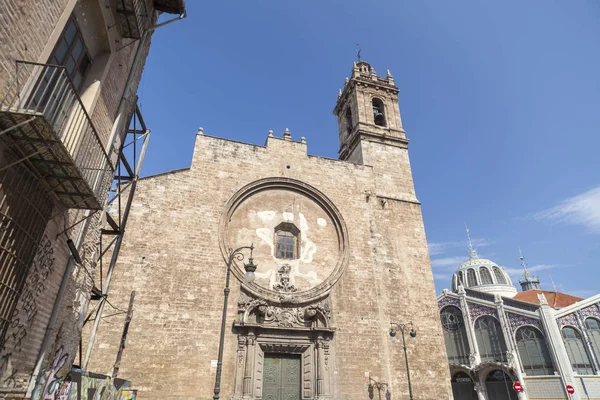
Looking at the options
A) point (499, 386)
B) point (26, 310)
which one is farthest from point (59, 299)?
point (499, 386)

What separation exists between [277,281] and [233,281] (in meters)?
1.75

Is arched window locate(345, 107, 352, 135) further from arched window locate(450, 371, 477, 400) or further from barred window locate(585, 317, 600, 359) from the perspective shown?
arched window locate(450, 371, 477, 400)

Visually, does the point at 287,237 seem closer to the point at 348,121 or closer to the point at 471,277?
the point at 348,121

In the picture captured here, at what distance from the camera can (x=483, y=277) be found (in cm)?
4259

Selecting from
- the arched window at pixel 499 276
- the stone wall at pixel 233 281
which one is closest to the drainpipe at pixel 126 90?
the stone wall at pixel 233 281

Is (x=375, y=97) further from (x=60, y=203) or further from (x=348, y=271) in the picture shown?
(x=60, y=203)

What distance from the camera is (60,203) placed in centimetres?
557

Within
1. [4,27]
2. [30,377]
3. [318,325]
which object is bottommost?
[30,377]

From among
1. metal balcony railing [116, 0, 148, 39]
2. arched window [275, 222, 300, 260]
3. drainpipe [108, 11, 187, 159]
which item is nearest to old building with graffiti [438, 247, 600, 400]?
arched window [275, 222, 300, 260]

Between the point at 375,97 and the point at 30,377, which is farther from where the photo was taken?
the point at 375,97

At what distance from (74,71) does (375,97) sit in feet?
59.9

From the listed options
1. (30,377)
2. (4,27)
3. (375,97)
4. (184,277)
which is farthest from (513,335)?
(4,27)

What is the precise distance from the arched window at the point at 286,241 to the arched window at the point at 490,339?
69.3ft

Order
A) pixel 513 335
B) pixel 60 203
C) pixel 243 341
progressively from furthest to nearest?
1. pixel 513 335
2. pixel 243 341
3. pixel 60 203
